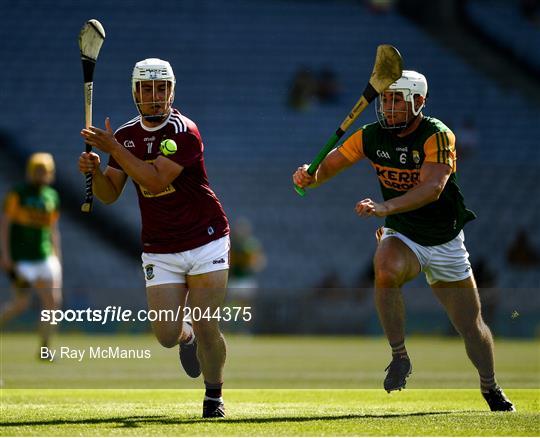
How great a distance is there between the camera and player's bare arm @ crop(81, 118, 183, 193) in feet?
23.3

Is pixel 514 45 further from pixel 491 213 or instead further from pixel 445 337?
pixel 445 337

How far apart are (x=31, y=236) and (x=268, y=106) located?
12.4 metres

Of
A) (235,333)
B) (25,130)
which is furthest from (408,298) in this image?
(25,130)

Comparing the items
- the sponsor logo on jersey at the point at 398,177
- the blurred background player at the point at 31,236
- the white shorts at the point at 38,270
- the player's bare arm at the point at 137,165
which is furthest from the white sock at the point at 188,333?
the white shorts at the point at 38,270

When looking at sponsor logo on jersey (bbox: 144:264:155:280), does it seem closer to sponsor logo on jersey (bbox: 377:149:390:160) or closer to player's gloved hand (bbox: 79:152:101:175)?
player's gloved hand (bbox: 79:152:101:175)

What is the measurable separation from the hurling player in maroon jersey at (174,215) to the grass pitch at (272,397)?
57 centimetres

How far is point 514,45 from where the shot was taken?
2761cm

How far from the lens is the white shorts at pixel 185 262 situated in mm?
7504

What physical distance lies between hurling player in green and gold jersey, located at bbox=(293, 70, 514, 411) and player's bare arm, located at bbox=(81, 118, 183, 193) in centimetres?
108

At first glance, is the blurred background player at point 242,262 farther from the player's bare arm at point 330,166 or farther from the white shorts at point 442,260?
the white shorts at point 442,260

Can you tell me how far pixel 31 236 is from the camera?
1344cm

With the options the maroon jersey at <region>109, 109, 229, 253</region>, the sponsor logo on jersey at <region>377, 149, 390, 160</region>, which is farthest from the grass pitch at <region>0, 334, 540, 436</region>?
the sponsor logo on jersey at <region>377, 149, 390, 160</region>

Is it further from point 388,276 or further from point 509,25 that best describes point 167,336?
point 509,25

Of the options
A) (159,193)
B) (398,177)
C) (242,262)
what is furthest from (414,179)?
(242,262)
